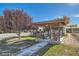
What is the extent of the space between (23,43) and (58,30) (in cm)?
45

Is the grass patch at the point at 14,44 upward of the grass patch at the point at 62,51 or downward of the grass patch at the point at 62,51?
upward

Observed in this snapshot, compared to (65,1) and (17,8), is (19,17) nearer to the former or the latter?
(17,8)

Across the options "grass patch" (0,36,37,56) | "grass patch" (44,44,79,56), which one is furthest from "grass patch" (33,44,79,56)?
"grass patch" (0,36,37,56)

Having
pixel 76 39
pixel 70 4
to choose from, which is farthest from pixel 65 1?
pixel 76 39

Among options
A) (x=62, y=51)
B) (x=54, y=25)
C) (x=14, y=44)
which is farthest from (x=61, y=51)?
(x=14, y=44)

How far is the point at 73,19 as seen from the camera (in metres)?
5.92

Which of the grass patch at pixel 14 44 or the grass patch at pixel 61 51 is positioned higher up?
the grass patch at pixel 14 44

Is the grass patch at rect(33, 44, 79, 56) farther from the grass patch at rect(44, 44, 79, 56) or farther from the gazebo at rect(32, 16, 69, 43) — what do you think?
the gazebo at rect(32, 16, 69, 43)

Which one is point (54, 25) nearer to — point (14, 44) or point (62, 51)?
point (62, 51)

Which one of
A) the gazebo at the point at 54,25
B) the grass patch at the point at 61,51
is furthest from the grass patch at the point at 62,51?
the gazebo at the point at 54,25

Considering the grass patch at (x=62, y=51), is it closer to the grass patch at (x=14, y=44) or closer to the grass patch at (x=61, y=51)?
the grass patch at (x=61, y=51)

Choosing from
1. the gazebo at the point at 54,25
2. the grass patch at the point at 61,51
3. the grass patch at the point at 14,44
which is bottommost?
the grass patch at the point at 61,51

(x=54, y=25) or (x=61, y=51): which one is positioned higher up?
(x=54, y=25)

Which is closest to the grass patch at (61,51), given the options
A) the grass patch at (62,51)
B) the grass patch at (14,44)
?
the grass patch at (62,51)
